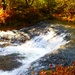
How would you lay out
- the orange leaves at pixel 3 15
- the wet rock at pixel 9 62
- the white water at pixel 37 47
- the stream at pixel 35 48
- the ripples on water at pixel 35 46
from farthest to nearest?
the orange leaves at pixel 3 15
the white water at pixel 37 47
the ripples on water at pixel 35 46
the wet rock at pixel 9 62
the stream at pixel 35 48

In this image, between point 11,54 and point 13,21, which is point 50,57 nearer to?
point 11,54

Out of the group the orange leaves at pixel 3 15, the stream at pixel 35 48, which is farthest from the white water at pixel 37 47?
the orange leaves at pixel 3 15

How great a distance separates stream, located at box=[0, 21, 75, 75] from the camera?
11062 mm

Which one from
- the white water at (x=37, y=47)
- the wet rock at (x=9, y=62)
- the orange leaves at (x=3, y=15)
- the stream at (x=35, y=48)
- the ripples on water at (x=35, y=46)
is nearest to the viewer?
the stream at (x=35, y=48)

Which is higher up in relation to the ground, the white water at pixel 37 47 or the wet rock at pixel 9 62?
the wet rock at pixel 9 62

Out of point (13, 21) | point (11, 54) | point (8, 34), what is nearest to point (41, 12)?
point (13, 21)

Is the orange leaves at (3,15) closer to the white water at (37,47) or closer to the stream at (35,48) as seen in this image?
the stream at (35,48)

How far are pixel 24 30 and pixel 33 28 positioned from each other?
81 centimetres

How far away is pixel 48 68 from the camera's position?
10461 mm

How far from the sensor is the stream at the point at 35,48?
36.3 ft

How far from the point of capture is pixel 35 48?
1538 centimetres

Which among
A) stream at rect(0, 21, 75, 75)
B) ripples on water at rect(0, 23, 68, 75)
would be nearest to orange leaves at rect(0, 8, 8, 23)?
stream at rect(0, 21, 75, 75)

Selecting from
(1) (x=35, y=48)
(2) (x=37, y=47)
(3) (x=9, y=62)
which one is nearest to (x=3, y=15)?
(2) (x=37, y=47)

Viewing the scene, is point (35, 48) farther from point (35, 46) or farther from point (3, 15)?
point (3, 15)
